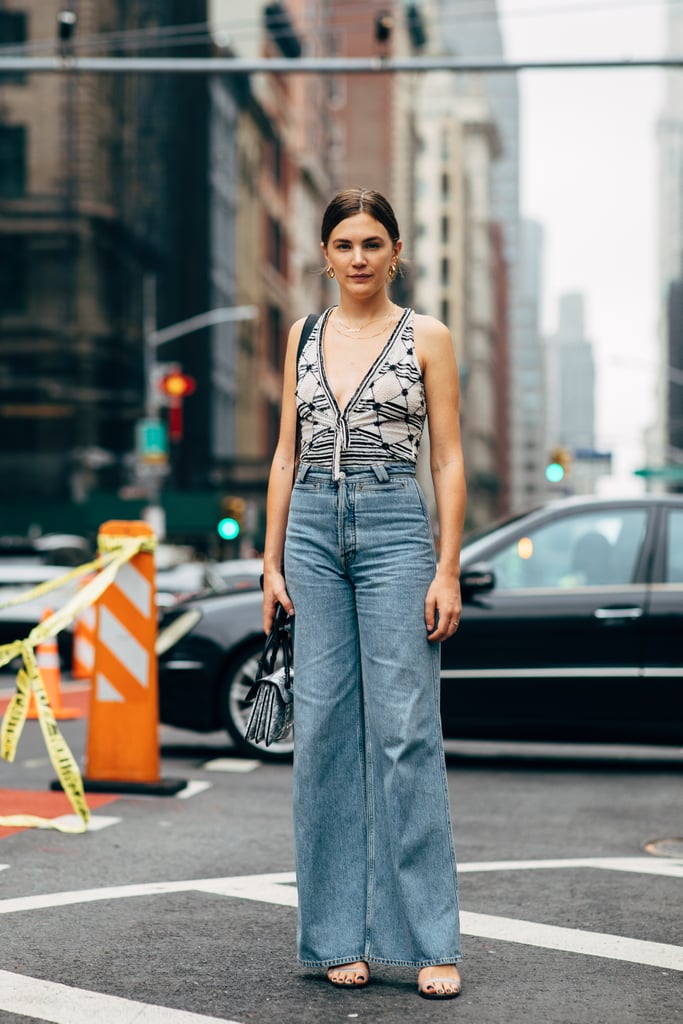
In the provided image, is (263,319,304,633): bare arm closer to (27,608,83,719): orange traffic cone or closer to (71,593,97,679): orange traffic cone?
(27,608,83,719): orange traffic cone

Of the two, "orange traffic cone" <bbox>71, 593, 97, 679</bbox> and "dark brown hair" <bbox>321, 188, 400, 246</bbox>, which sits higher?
"dark brown hair" <bbox>321, 188, 400, 246</bbox>

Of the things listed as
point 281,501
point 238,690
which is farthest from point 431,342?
point 238,690

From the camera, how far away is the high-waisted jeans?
4.30 meters

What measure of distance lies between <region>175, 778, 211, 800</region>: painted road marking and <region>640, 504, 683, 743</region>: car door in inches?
97.8

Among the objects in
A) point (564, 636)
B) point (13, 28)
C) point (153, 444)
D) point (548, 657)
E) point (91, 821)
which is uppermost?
point (13, 28)

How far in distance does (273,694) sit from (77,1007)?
0.95m

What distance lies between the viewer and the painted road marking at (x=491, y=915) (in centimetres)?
480

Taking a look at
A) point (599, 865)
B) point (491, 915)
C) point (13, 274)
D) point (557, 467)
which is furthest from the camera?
point (13, 274)

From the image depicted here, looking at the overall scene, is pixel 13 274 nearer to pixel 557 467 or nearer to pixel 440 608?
pixel 557 467

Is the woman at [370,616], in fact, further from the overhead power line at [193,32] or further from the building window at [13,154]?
the building window at [13,154]

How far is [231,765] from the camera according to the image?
9469mm

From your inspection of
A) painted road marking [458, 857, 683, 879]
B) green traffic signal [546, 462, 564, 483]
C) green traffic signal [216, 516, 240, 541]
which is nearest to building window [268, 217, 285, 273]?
green traffic signal [546, 462, 564, 483]

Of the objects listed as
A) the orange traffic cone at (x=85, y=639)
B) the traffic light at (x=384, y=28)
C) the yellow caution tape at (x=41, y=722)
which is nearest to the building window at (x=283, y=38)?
the traffic light at (x=384, y=28)

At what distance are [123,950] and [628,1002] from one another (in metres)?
1.44
